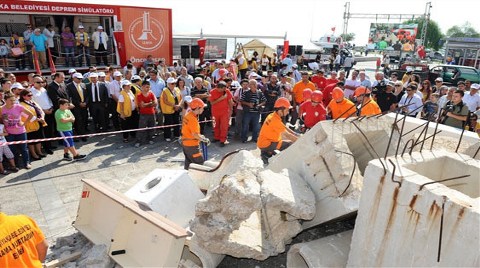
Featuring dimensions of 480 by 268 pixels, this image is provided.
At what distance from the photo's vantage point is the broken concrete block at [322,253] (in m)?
3.89

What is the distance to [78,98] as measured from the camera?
9203mm

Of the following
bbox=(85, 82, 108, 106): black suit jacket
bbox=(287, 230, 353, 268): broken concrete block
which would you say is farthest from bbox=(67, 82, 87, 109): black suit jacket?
bbox=(287, 230, 353, 268): broken concrete block

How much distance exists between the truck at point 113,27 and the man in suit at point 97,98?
13.9ft

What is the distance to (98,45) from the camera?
13391 millimetres

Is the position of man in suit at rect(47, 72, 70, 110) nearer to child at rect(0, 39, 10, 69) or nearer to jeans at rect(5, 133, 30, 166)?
jeans at rect(5, 133, 30, 166)

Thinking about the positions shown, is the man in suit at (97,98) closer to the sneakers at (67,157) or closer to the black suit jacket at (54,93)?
the black suit jacket at (54,93)

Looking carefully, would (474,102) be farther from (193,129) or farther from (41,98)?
(41,98)

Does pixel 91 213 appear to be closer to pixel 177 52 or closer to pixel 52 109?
pixel 52 109

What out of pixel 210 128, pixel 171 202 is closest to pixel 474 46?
pixel 210 128

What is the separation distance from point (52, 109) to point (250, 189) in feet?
23.1

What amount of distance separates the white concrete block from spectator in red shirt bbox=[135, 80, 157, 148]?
4294 mm

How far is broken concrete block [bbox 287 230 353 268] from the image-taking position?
12.8 ft

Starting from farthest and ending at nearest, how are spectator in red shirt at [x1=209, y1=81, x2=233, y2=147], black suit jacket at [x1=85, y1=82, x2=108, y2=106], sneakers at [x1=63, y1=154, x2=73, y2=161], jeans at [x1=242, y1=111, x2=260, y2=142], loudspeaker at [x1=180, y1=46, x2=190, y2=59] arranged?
1. loudspeaker at [x1=180, y1=46, x2=190, y2=59]
2. jeans at [x1=242, y1=111, x2=260, y2=142]
3. black suit jacket at [x1=85, y1=82, x2=108, y2=106]
4. spectator in red shirt at [x1=209, y1=81, x2=233, y2=147]
5. sneakers at [x1=63, y1=154, x2=73, y2=161]

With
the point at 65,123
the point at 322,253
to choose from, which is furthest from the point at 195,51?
the point at 322,253
